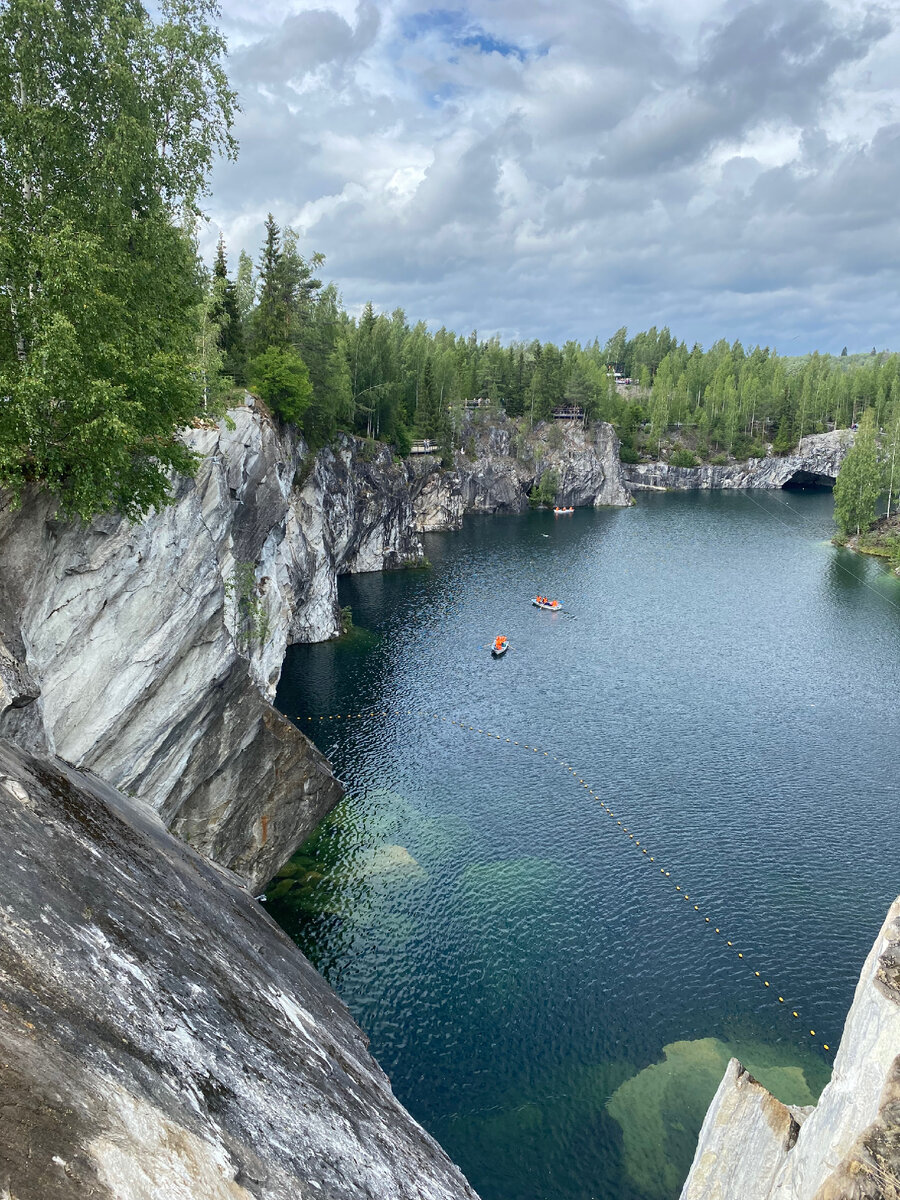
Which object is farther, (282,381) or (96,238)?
(282,381)

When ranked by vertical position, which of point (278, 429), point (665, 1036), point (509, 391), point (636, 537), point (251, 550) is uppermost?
point (509, 391)

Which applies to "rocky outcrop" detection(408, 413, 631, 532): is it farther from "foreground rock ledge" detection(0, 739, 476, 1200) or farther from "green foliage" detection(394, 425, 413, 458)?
"foreground rock ledge" detection(0, 739, 476, 1200)

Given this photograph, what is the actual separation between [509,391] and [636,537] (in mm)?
48686

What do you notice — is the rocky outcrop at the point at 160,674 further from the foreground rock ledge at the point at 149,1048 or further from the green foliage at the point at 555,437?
the green foliage at the point at 555,437

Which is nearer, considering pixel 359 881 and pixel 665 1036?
pixel 665 1036

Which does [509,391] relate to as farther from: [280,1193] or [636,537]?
[280,1193]

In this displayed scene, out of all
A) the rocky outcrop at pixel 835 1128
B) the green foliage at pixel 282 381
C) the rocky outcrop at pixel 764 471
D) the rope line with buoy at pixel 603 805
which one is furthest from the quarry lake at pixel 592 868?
the rocky outcrop at pixel 764 471

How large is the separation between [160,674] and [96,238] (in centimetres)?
1268

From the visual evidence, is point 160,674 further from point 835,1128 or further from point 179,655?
point 835,1128

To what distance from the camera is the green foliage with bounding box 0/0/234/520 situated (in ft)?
53.8

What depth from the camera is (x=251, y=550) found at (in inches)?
1825

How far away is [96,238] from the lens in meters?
16.7

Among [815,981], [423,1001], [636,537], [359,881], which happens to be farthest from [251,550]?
[636,537]

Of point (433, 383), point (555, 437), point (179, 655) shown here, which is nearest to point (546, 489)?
point (555, 437)
